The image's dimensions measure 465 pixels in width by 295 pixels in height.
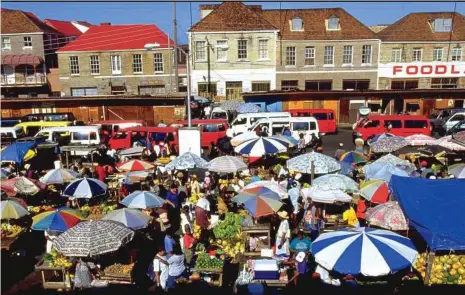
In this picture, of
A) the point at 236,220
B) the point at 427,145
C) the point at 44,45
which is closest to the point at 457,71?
the point at 427,145

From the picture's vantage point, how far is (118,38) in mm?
47594

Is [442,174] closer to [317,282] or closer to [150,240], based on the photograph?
[317,282]

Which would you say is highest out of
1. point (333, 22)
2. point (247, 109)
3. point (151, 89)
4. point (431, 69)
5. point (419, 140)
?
point (333, 22)

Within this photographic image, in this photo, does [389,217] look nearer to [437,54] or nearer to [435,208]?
[435,208]

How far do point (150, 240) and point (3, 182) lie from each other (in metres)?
6.34

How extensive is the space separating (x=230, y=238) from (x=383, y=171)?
601 centimetres

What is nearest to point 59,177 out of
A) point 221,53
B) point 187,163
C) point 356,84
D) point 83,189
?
point 83,189

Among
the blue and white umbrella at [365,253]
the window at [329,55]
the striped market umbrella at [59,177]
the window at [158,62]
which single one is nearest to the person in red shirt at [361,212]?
the blue and white umbrella at [365,253]

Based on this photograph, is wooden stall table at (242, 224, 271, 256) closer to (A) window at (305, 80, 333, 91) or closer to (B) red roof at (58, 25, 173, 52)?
(A) window at (305, 80, 333, 91)

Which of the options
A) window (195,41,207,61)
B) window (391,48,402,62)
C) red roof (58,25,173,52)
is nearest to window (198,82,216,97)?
window (195,41,207,61)

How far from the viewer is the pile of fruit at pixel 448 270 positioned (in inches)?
393

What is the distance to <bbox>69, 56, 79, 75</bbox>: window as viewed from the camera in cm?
4625

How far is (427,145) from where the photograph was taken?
62.1 ft

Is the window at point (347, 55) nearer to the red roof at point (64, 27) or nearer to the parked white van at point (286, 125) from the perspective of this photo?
the parked white van at point (286, 125)
